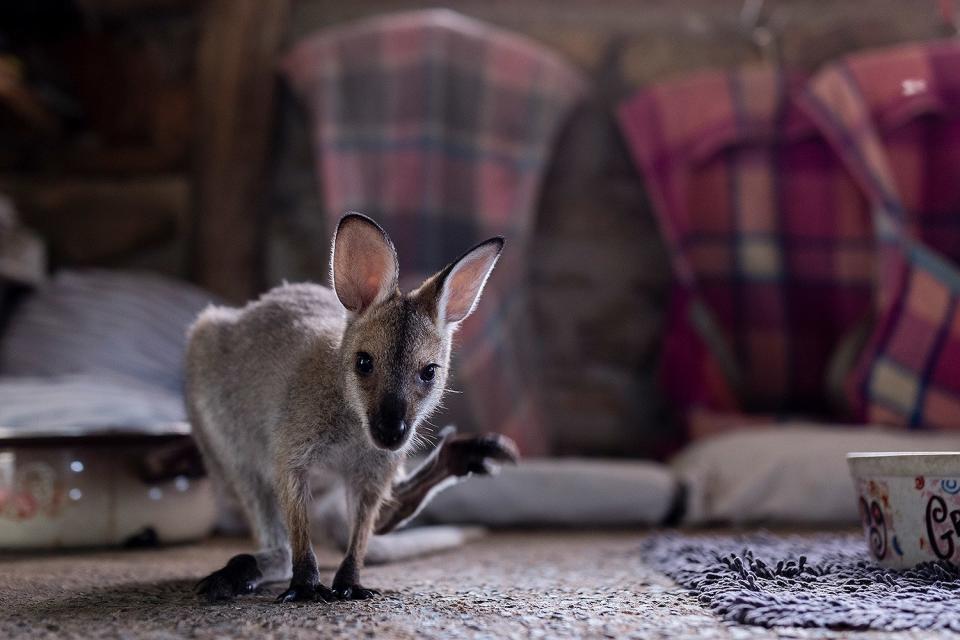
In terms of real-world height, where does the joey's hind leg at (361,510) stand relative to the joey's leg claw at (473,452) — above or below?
below

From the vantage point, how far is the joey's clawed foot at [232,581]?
1188 mm

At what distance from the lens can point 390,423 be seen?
1151 mm

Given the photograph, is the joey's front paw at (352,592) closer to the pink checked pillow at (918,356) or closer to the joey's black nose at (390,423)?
the joey's black nose at (390,423)

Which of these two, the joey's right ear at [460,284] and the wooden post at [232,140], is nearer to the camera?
the joey's right ear at [460,284]

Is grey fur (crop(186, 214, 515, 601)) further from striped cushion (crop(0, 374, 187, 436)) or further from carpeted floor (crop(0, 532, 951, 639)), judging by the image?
striped cushion (crop(0, 374, 187, 436))

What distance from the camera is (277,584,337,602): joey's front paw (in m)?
1.17

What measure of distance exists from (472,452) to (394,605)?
298mm

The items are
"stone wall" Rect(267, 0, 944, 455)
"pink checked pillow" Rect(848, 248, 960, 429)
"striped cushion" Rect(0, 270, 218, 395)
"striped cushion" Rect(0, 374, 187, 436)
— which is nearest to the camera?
"striped cushion" Rect(0, 374, 187, 436)

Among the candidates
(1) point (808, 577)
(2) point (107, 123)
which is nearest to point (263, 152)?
(2) point (107, 123)

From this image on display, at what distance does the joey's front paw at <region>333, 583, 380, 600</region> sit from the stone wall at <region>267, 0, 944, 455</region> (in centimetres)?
199

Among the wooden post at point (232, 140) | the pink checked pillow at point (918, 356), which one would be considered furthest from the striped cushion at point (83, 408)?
the pink checked pillow at point (918, 356)

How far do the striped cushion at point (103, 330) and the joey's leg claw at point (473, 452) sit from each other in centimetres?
127

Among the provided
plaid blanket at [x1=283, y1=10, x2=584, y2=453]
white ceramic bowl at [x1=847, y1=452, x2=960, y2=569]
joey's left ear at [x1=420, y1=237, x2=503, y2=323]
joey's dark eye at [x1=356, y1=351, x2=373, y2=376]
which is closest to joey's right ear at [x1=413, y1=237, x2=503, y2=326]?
joey's left ear at [x1=420, y1=237, x2=503, y2=323]

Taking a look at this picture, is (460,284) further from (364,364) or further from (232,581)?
(232,581)
